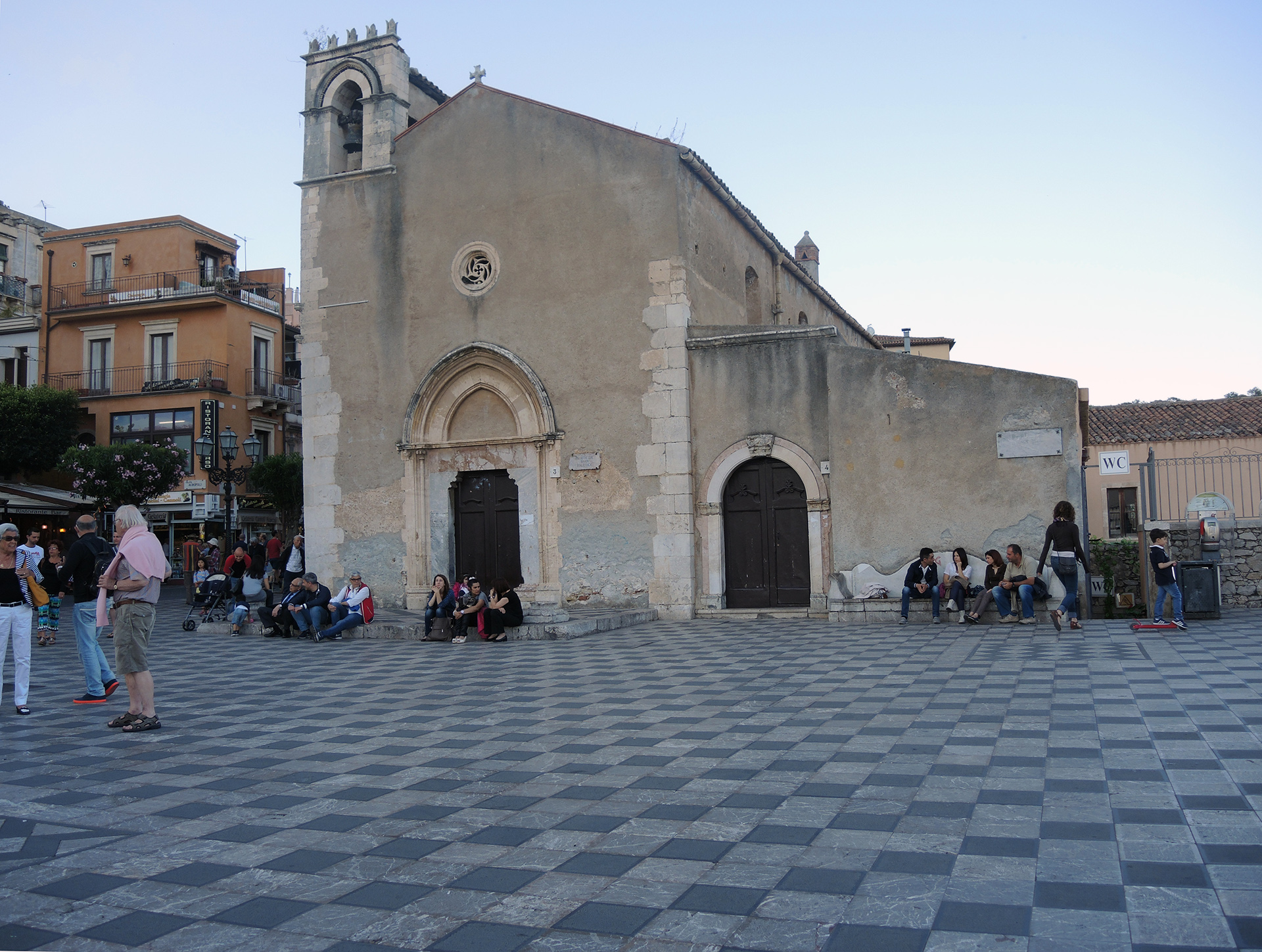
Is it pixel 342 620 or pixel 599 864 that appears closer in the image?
pixel 599 864

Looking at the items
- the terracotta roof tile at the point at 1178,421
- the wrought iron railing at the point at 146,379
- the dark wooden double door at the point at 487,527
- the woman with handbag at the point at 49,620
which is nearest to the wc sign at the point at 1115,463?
the dark wooden double door at the point at 487,527

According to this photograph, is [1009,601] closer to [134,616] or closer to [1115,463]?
[1115,463]

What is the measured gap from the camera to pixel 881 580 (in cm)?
1447

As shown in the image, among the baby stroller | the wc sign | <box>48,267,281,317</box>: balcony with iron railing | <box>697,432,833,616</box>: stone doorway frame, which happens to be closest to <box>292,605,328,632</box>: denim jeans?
the baby stroller

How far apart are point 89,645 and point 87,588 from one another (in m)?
0.56

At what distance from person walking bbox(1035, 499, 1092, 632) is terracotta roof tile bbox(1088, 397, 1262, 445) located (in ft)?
63.3

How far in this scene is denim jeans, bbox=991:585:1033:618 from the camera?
1331 centimetres

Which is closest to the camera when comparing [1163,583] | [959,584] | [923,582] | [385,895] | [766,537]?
[385,895]

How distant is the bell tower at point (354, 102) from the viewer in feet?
60.7

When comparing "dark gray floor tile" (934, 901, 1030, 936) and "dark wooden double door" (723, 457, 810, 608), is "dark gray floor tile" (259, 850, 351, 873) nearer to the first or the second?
"dark gray floor tile" (934, 901, 1030, 936)

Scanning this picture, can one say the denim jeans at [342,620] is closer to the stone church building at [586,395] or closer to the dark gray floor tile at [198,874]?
the stone church building at [586,395]

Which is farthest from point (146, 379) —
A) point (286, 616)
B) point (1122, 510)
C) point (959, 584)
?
point (1122, 510)

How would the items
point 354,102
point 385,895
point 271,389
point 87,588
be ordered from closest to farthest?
point 385,895
point 87,588
point 354,102
point 271,389

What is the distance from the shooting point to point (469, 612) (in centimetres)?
1362
